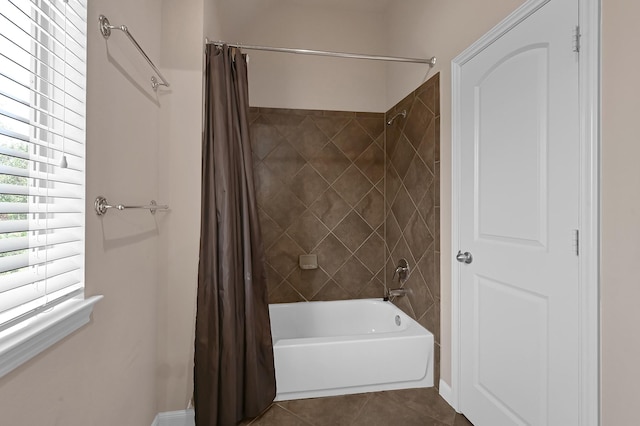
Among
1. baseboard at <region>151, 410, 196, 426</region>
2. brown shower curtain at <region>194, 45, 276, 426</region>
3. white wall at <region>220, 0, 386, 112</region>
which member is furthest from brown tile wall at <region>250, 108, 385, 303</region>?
baseboard at <region>151, 410, 196, 426</region>

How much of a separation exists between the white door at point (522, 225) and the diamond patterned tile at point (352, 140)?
121 cm

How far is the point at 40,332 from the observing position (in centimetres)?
81

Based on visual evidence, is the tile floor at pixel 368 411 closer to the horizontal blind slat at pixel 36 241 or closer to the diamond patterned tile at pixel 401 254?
the diamond patterned tile at pixel 401 254

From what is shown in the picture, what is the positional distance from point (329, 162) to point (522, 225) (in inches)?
70.5

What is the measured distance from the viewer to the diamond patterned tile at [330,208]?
2984 mm

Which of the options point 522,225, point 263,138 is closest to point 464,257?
point 522,225

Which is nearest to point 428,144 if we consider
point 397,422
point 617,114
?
point 617,114

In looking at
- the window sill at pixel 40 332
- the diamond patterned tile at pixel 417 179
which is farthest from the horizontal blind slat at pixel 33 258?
the diamond patterned tile at pixel 417 179

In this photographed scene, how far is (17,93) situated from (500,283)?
1919 mm

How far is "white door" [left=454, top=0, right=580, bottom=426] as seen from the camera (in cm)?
126

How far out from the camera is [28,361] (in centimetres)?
82

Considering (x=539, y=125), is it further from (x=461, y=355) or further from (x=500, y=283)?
(x=461, y=355)

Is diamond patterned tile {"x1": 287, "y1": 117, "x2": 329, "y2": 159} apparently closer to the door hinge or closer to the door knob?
the door knob

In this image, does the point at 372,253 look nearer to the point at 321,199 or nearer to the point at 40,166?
the point at 321,199
